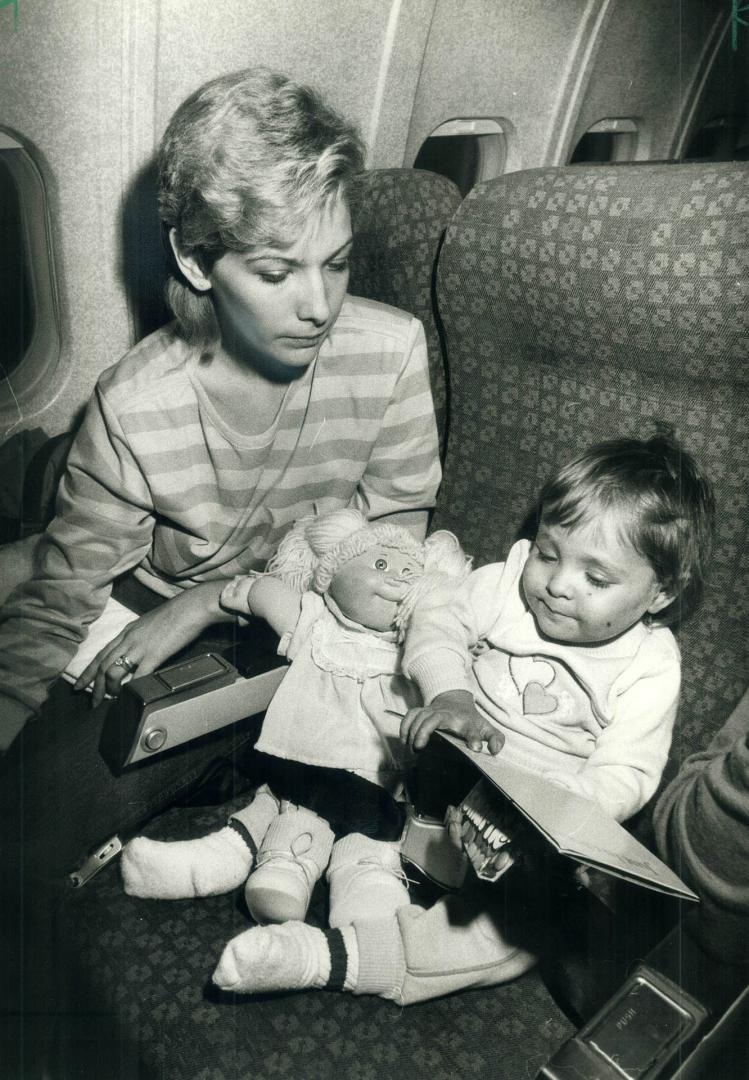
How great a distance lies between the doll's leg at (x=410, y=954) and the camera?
3.48 feet

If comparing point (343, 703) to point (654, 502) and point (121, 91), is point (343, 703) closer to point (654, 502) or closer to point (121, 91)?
point (654, 502)

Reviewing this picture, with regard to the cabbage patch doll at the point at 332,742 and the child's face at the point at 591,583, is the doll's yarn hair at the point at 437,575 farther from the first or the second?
the child's face at the point at 591,583

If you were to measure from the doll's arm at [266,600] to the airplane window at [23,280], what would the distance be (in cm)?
98

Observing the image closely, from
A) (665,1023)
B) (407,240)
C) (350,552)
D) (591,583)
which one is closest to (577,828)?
(665,1023)

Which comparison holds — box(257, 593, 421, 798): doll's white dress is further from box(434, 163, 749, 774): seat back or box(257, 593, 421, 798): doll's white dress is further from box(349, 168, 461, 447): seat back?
box(349, 168, 461, 447): seat back

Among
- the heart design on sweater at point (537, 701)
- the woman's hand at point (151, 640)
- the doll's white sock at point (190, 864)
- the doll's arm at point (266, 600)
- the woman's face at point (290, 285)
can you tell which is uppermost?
the woman's face at point (290, 285)

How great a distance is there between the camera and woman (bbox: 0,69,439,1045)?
1148 millimetres

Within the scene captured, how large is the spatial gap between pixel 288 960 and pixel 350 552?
63 centimetres

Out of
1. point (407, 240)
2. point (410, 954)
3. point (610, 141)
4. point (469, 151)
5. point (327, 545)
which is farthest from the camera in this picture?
point (610, 141)

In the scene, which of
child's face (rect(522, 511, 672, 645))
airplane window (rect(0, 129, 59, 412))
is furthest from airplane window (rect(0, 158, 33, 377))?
child's face (rect(522, 511, 672, 645))

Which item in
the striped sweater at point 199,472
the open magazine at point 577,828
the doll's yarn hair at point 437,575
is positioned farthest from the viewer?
the striped sweater at point 199,472

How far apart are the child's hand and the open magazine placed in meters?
0.12

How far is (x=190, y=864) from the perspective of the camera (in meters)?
1.19

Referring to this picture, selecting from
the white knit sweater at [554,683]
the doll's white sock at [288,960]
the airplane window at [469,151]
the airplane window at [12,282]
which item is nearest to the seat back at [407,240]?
the white knit sweater at [554,683]
